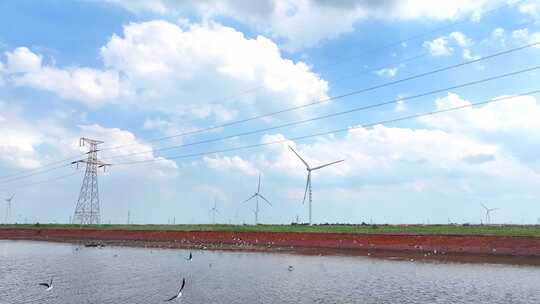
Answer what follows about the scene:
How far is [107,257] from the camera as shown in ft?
170

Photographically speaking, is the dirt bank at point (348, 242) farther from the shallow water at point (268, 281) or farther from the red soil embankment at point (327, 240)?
the shallow water at point (268, 281)

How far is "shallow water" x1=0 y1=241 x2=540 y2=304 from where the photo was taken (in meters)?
26.9

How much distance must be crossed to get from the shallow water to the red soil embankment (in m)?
7.57

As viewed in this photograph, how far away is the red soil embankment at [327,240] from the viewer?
47250mm

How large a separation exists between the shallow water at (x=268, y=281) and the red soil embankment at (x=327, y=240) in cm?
757

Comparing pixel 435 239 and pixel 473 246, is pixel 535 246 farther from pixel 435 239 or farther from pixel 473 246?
pixel 435 239

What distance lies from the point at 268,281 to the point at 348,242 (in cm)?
2665

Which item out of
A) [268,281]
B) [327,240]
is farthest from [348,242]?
[268,281]

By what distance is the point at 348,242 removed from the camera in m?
58.1

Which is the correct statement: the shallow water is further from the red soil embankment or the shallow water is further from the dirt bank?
the red soil embankment

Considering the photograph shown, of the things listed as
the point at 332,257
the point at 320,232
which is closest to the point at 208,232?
the point at 320,232

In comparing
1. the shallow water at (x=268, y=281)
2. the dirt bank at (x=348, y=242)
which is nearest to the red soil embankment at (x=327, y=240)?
the dirt bank at (x=348, y=242)

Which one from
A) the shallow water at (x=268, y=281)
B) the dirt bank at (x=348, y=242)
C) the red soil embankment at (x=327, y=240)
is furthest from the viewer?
the red soil embankment at (x=327, y=240)

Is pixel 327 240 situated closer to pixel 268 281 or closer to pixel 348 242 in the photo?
pixel 348 242
